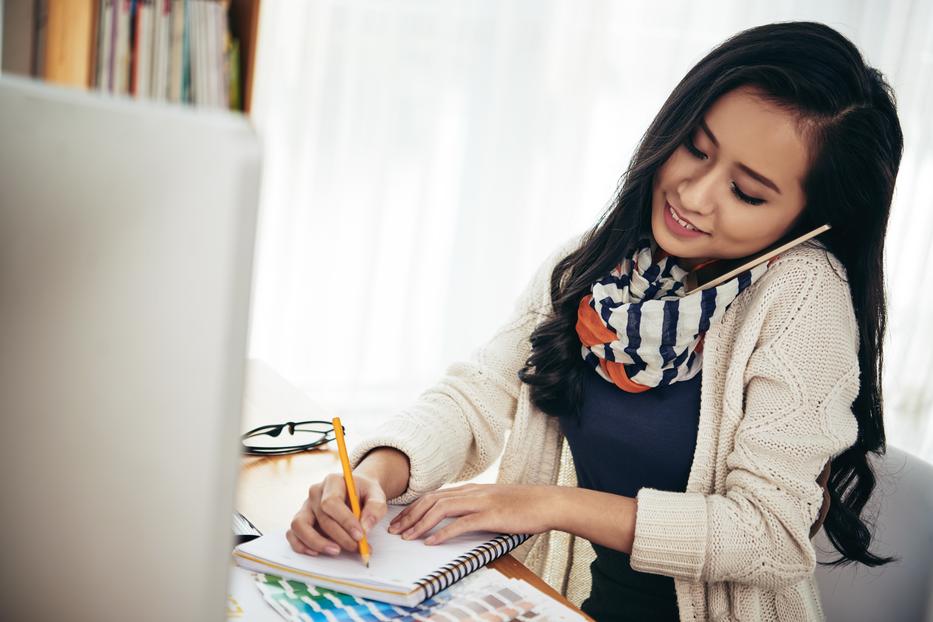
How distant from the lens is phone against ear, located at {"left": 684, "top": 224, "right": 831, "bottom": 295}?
1.00m

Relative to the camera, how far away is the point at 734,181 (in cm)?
98

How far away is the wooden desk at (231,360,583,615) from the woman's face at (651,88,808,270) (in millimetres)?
469

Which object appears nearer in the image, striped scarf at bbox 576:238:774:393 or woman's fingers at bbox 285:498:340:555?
woman's fingers at bbox 285:498:340:555

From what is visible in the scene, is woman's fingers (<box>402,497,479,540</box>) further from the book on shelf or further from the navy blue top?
the book on shelf

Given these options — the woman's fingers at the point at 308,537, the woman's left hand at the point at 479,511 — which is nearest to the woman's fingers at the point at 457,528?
the woman's left hand at the point at 479,511

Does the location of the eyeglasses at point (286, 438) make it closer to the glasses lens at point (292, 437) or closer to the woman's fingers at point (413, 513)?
the glasses lens at point (292, 437)

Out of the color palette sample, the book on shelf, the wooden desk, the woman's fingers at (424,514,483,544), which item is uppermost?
the book on shelf

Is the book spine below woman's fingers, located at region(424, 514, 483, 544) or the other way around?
below

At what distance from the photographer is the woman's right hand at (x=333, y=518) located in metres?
0.78

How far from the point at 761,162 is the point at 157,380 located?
812 mm

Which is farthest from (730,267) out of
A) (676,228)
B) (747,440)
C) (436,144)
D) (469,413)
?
(436,144)

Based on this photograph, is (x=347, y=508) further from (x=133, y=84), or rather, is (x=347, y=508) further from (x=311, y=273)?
(x=311, y=273)

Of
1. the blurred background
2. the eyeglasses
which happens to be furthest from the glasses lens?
the blurred background

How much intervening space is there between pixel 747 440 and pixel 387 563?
1.46 feet
